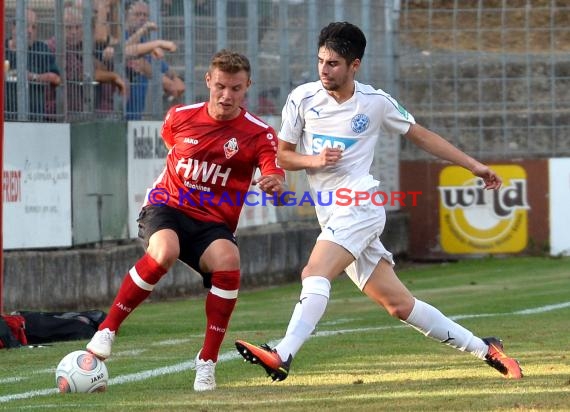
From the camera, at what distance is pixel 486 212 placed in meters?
21.8

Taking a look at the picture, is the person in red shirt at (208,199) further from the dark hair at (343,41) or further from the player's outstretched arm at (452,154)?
the player's outstretched arm at (452,154)

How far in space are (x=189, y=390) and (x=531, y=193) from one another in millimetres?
14496

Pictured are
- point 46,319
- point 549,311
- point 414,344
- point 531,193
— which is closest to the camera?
point 414,344

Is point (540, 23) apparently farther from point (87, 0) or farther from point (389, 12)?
point (87, 0)

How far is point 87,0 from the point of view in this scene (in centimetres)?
A: 1642

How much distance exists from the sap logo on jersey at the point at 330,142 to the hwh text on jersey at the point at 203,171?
60 centimetres

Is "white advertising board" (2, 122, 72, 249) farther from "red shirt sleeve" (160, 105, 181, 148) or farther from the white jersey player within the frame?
the white jersey player

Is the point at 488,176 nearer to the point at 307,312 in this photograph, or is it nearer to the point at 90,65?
the point at 307,312

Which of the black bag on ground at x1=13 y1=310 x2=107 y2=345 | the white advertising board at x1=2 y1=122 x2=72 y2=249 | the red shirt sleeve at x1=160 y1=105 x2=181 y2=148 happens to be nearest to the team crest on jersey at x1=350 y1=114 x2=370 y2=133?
the red shirt sleeve at x1=160 y1=105 x2=181 y2=148

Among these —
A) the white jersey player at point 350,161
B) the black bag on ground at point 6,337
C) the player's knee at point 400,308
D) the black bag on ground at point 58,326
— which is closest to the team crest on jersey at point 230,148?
the white jersey player at point 350,161

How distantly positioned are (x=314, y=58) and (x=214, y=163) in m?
12.5

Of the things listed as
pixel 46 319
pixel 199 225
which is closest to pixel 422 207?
pixel 46 319

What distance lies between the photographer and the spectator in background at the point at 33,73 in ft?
49.5

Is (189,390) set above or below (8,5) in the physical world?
below
